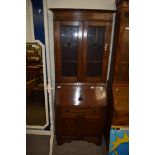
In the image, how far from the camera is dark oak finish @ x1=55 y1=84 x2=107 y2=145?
281 cm

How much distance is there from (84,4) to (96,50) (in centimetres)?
73

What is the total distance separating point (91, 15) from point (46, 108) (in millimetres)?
1656

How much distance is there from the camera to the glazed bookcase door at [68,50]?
9.07 feet

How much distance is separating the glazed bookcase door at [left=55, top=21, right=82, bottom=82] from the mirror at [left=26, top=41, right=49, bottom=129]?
252 mm

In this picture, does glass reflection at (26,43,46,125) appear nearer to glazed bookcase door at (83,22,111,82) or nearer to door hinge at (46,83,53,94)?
door hinge at (46,83,53,94)

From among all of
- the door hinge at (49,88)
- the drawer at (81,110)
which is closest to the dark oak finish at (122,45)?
the drawer at (81,110)

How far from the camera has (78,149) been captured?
2953mm

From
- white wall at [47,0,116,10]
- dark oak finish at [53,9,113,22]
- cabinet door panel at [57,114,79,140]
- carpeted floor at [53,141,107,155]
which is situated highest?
white wall at [47,0,116,10]

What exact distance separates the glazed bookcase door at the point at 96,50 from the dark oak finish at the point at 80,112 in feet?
0.65

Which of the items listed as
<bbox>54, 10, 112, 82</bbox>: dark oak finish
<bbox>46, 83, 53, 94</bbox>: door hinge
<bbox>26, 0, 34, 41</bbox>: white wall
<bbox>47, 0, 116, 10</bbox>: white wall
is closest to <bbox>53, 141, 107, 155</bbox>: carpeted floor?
<bbox>46, 83, 53, 94</bbox>: door hinge

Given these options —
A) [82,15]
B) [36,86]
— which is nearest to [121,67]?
[82,15]
